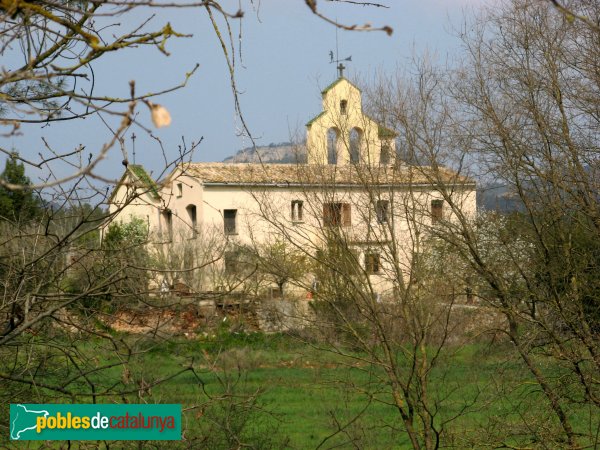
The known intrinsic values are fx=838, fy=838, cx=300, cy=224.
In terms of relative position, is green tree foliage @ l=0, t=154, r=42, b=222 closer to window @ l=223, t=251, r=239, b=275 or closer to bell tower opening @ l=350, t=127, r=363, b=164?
window @ l=223, t=251, r=239, b=275

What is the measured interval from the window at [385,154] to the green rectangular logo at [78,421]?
697cm

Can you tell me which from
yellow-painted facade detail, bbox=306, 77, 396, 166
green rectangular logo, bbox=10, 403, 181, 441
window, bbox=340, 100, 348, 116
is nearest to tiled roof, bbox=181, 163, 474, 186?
yellow-painted facade detail, bbox=306, 77, 396, 166

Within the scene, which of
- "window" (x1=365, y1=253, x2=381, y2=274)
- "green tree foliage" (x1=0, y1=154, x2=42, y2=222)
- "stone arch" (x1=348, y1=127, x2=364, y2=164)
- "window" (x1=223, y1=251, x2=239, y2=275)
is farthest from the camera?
"stone arch" (x1=348, y1=127, x2=364, y2=164)

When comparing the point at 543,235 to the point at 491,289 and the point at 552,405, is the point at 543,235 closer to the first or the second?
the point at 491,289

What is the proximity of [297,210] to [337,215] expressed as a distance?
1263 millimetres

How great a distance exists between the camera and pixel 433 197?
1068 cm

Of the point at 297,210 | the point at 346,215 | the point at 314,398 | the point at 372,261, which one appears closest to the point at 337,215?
the point at 346,215

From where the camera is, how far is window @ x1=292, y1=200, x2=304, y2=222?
433 inches

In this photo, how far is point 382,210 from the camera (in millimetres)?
10609

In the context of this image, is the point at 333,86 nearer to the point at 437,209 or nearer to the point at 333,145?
the point at 333,145

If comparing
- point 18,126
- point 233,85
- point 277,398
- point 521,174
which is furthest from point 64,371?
point 277,398

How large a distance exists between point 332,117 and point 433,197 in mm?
1710

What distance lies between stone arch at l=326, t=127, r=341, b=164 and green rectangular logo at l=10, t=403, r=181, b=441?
7.04m

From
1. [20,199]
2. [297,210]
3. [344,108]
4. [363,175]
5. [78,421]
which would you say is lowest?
[78,421]
